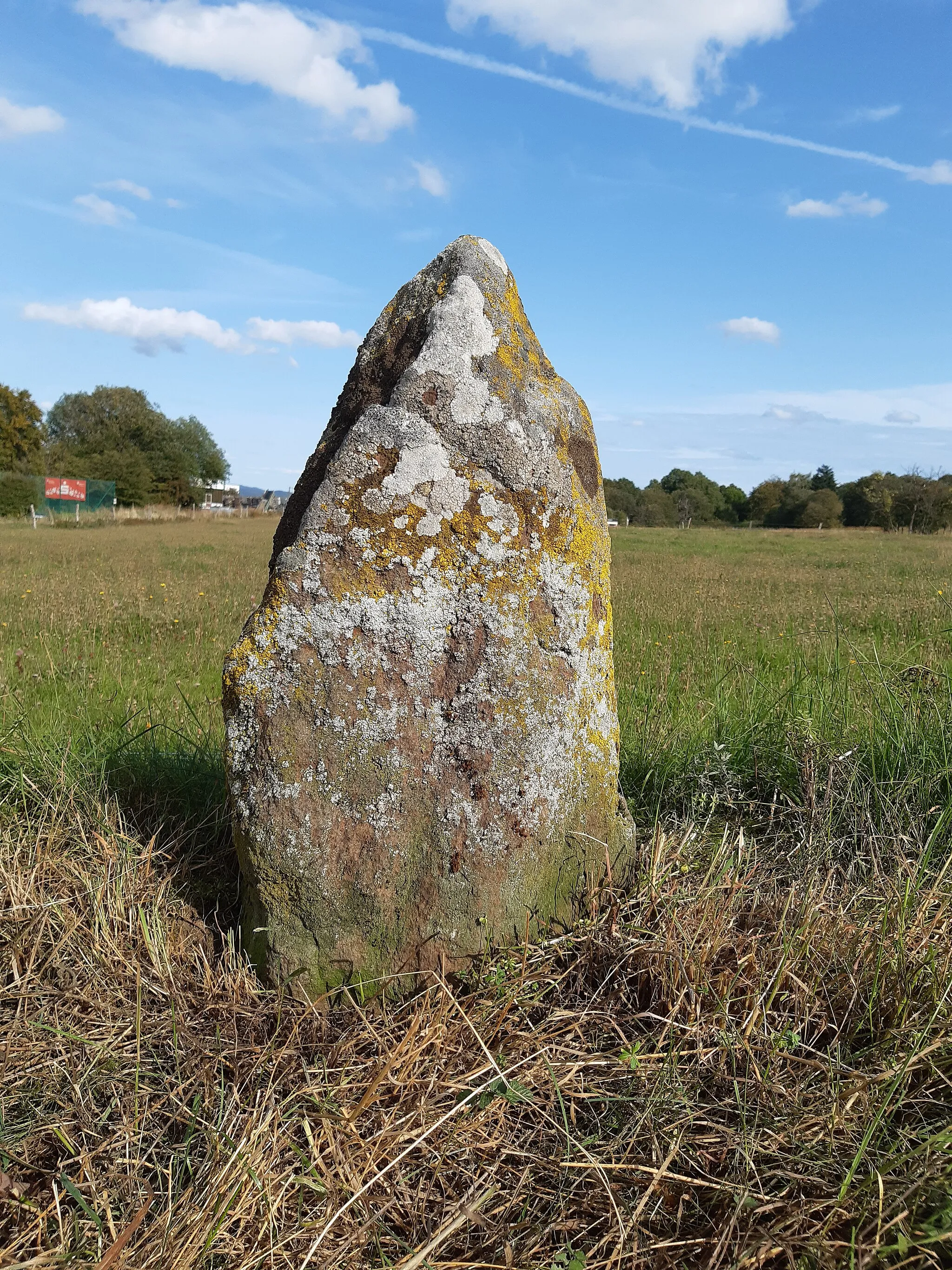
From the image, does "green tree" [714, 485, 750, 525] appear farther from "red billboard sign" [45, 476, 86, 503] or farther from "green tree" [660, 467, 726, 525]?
"red billboard sign" [45, 476, 86, 503]

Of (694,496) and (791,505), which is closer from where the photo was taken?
(791,505)

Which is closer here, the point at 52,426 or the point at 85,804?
the point at 85,804

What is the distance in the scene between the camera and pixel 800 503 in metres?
65.9

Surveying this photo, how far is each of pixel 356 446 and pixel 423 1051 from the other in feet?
5.68

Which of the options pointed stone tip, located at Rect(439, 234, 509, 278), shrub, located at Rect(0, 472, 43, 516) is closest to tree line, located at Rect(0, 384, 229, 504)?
shrub, located at Rect(0, 472, 43, 516)

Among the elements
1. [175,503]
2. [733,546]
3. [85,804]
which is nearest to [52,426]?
[175,503]

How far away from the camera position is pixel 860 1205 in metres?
1.75

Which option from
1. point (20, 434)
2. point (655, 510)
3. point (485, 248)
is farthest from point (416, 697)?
point (655, 510)

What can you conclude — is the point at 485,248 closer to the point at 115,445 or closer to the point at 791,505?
the point at 791,505

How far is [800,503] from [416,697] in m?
69.3

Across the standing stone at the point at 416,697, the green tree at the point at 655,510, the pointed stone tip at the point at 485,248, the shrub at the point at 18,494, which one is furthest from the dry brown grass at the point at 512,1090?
the green tree at the point at 655,510

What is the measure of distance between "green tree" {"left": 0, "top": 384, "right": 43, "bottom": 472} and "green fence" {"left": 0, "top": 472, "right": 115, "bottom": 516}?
10051 millimetres

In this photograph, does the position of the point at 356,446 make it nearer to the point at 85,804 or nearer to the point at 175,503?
the point at 85,804

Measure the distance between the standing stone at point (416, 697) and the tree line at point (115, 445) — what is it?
193 ft
